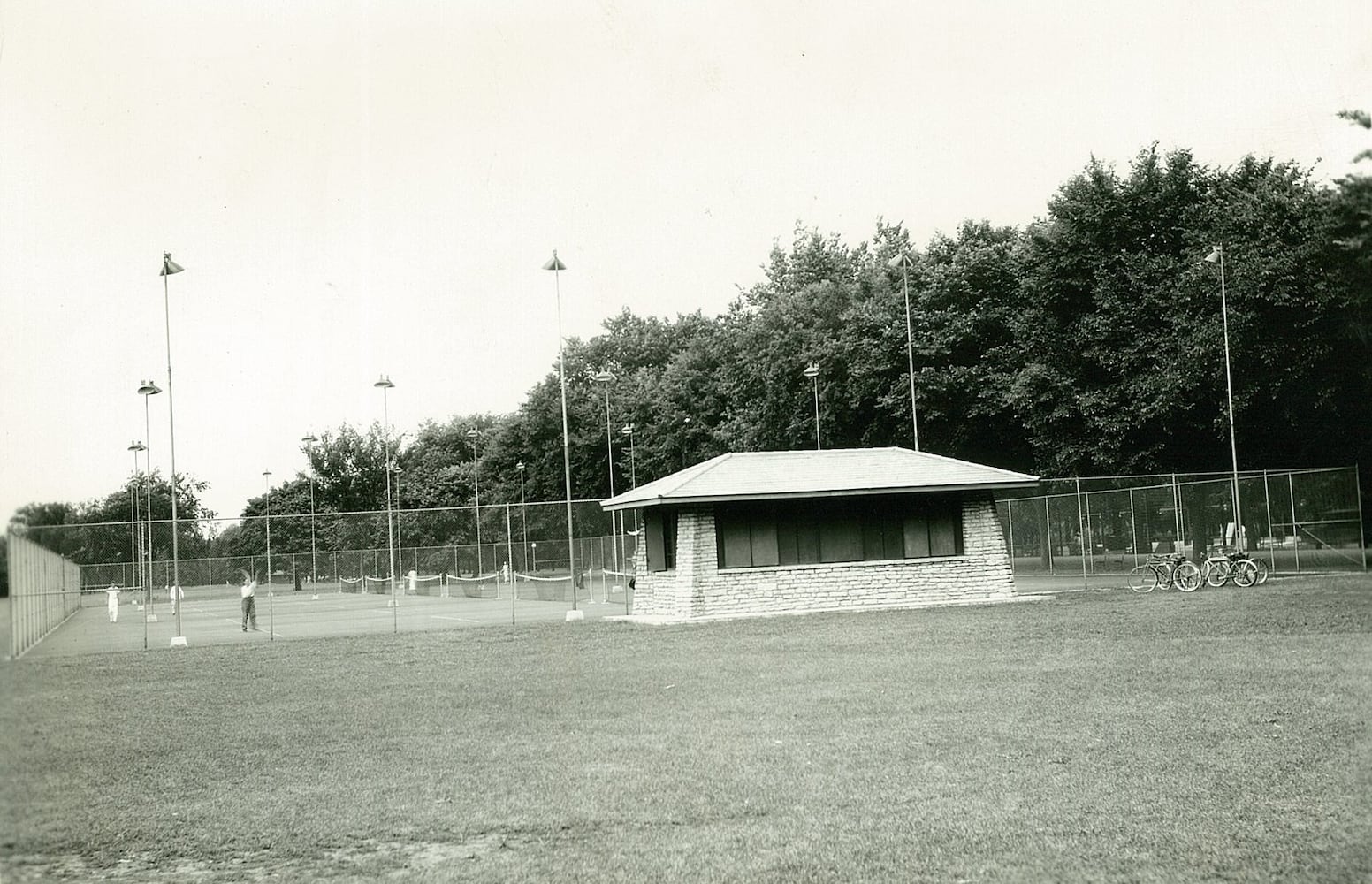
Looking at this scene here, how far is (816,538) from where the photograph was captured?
96.7 feet

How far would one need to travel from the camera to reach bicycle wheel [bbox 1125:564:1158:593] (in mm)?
31406

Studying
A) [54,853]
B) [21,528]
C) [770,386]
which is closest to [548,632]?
[54,853]

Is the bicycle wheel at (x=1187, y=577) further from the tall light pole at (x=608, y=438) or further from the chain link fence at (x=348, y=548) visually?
the tall light pole at (x=608, y=438)

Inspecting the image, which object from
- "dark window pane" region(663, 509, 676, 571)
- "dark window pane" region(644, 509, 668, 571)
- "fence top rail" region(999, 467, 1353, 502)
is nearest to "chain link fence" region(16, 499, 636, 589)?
"dark window pane" region(644, 509, 668, 571)

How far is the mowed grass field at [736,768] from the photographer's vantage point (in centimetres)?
677

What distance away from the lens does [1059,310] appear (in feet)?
146

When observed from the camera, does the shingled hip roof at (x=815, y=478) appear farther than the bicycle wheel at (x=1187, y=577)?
No

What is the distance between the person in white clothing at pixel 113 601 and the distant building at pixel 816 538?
14.3m

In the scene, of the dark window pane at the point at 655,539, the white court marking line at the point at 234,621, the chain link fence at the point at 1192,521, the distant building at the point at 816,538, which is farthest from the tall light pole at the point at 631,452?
the distant building at the point at 816,538

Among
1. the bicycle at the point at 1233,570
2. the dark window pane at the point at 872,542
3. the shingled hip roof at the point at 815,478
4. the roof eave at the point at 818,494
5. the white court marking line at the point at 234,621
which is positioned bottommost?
the white court marking line at the point at 234,621

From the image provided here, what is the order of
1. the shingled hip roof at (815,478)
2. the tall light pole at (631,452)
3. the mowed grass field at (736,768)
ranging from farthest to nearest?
the tall light pole at (631,452)
the shingled hip roof at (815,478)
the mowed grass field at (736,768)

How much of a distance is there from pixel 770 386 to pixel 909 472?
28366mm

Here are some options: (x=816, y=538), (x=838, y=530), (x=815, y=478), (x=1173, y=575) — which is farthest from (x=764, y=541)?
(x=1173, y=575)

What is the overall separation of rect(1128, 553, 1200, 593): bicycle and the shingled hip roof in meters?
3.90
